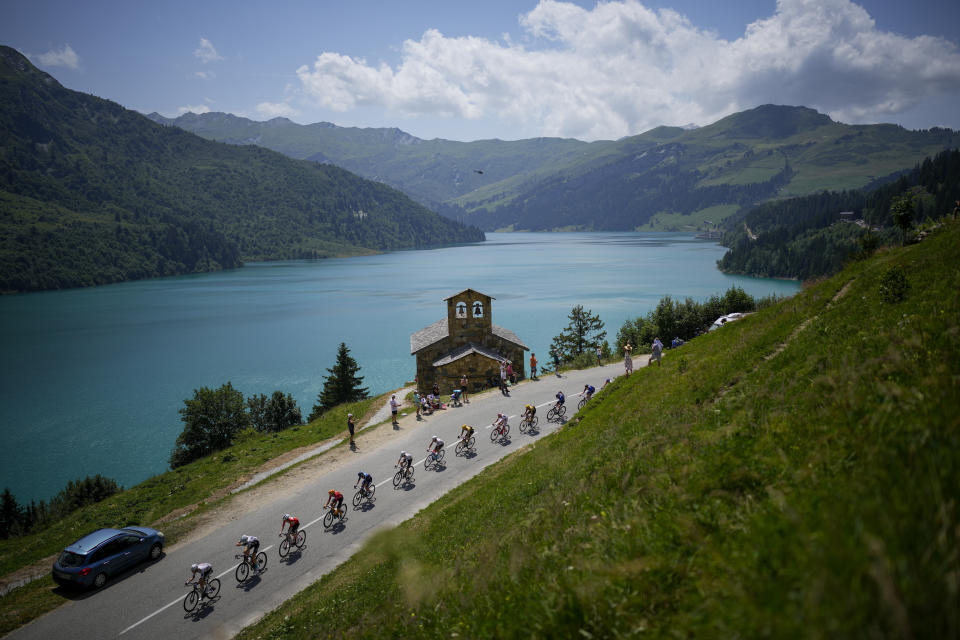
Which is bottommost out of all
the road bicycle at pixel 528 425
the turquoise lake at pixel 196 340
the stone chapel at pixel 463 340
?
the turquoise lake at pixel 196 340

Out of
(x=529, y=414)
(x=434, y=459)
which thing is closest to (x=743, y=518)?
(x=434, y=459)

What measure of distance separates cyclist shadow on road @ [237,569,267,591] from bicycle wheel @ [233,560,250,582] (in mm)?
141

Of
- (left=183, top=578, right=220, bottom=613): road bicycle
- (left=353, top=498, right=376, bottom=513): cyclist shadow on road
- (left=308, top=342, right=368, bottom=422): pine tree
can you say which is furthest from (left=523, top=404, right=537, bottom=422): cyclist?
(left=308, top=342, right=368, bottom=422): pine tree

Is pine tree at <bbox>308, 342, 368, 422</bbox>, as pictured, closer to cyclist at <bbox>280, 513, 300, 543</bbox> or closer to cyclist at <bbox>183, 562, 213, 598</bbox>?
cyclist at <bbox>280, 513, 300, 543</bbox>

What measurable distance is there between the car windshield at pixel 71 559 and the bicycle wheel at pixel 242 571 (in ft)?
20.9

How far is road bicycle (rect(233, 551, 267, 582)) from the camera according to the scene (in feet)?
56.8

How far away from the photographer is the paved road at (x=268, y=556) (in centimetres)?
1570

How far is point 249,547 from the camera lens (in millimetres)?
17266

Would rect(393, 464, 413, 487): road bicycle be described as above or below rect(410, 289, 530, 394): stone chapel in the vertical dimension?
below

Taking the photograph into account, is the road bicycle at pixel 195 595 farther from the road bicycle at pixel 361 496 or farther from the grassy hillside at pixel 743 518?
the road bicycle at pixel 361 496

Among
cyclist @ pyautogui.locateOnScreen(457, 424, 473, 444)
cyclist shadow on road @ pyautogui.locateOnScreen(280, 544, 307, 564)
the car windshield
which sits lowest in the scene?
cyclist shadow on road @ pyautogui.locateOnScreen(280, 544, 307, 564)

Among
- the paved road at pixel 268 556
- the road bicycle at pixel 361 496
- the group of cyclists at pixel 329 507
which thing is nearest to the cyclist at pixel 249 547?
the group of cyclists at pixel 329 507

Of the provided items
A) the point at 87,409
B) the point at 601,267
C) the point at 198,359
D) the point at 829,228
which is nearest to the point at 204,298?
the point at 198,359

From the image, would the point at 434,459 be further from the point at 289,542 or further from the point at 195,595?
the point at 195,595
